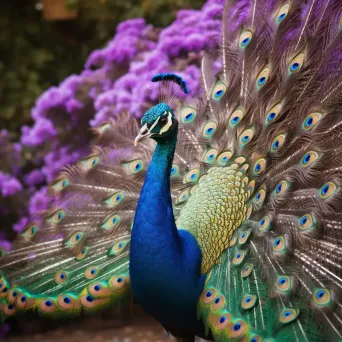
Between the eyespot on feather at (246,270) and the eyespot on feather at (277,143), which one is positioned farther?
the eyespot on feather at (277,143)

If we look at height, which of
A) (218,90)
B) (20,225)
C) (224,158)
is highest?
(218,90)

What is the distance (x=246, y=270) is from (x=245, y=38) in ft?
3.90

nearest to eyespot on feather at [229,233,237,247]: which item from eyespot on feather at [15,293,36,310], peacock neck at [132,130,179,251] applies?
peacock neck at [132,130,179,251]

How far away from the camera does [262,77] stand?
2959 millimetres

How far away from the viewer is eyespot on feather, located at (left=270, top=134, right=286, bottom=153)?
2.72 m

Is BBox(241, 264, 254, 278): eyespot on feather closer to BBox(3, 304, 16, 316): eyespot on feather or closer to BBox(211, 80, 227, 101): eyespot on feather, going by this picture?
BBox(211, 80, 227, 101): eyespot on feather

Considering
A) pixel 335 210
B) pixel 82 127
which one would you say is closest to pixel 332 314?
pixel 335 210

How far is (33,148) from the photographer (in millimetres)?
4934

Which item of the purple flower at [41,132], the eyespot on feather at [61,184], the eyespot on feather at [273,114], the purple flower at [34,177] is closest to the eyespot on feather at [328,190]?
the eyespot on feather at [273,114]

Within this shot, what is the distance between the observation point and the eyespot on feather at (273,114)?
110 inches

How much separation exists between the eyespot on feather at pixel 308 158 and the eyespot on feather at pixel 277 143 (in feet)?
0.49

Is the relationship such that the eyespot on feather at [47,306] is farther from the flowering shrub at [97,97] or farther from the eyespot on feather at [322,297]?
the flowering shrub at [97,97]

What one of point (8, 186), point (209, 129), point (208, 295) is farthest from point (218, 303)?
point (8, 186)

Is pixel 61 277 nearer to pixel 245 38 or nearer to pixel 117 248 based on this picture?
pixel 117 248
